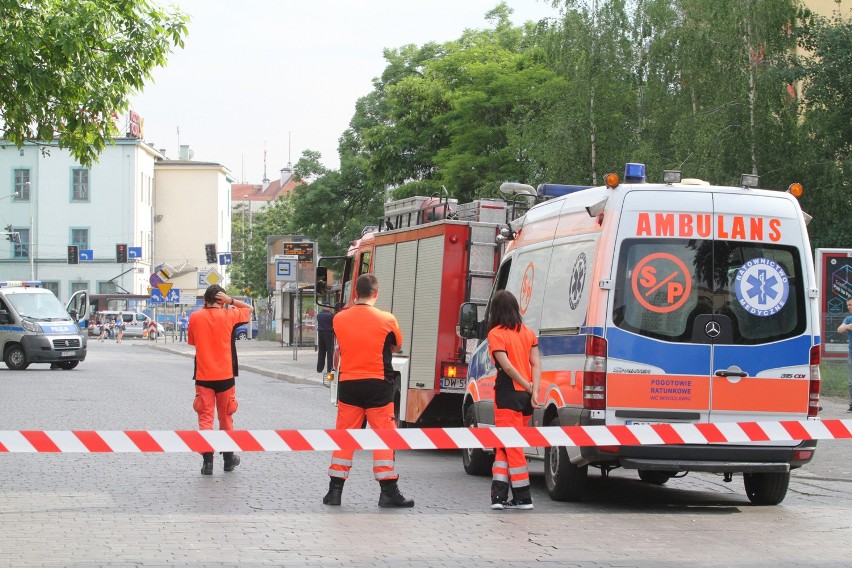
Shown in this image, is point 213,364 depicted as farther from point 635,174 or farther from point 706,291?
point 706,291

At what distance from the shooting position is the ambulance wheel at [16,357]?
35.7 metres

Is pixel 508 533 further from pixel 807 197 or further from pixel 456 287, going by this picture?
pixel 807 197

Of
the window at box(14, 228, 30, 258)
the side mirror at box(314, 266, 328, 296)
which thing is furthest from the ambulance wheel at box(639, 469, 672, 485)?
the window at box(14, 228, 30, 258)

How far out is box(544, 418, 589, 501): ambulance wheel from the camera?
35.5ft

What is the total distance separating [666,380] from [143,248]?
3657 inches

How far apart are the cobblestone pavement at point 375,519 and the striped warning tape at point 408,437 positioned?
583mm

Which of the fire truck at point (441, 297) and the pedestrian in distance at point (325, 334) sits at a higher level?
the fire truck at point (441, 297)

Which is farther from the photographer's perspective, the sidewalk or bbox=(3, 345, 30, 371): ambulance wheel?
bbox=(3, 345, 30, 371): ambulance wheel

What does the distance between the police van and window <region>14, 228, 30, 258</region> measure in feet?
198

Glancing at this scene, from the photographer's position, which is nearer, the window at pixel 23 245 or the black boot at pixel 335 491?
the black boot at pixel 335 491

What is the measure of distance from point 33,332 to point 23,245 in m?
64.2

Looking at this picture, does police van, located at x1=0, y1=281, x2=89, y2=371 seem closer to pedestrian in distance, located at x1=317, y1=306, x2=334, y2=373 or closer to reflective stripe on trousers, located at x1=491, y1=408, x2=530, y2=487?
pedestrian in distance, located at x1=317, y1=306, x2=334, y2=373

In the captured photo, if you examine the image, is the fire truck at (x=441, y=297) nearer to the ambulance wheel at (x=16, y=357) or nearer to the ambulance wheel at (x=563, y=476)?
the ambulance wheel at (x=563, y=476)

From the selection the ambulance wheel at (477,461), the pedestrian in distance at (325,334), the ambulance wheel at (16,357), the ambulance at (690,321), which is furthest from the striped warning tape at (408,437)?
the ambulance wheel at (16,357)
